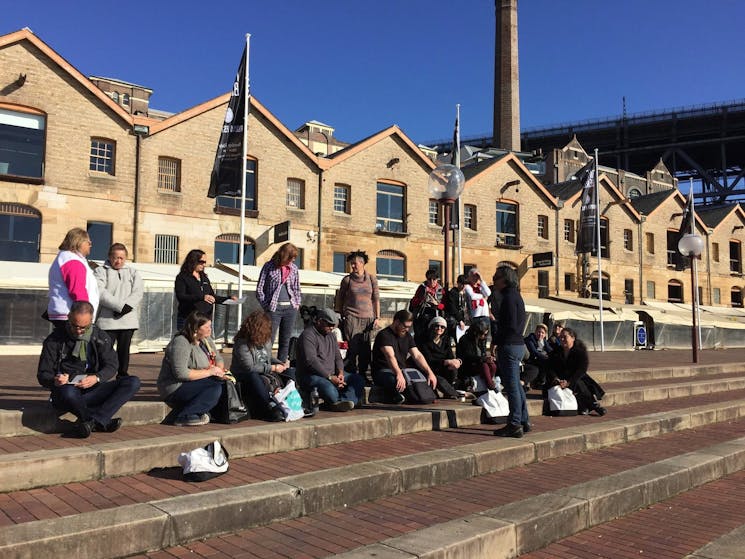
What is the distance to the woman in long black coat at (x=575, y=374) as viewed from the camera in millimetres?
8688

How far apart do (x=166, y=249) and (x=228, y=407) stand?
59.7 ft

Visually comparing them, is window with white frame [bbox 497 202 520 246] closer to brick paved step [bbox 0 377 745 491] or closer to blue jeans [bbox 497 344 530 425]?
brick paved step [bbox 0 377 745 491]

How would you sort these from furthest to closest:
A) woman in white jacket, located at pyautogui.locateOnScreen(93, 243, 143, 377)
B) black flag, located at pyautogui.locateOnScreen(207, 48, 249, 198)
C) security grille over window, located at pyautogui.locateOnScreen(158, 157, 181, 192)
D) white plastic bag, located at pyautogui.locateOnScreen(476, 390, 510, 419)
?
security grille over window, located at pyautogui.locateOnScreen(158, 157, 181, 192), black flag, located at pyautogui.locateOnScreen(207, 48, 249, 198), white plastic bag, located at pyautogui.locateOnScreen(476, 390, 510, 419), woman in white jacket, located at pyautogui.locateOnScreen(93, 243, 143, 377)

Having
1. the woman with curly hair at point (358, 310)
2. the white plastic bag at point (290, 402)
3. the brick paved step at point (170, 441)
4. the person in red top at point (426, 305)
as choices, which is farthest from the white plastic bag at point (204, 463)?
the person in red top at point (426, 305)

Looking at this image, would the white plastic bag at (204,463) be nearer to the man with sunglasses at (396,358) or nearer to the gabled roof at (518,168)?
the man with sunglasses at (396,358)

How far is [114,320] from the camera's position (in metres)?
6.88

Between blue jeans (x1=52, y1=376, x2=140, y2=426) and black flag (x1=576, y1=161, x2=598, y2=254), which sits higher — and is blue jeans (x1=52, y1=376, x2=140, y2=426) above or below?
below

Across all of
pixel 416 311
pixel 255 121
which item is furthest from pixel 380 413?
pixel 255 121

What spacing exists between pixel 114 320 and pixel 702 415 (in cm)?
801

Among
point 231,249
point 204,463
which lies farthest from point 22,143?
point 204,463

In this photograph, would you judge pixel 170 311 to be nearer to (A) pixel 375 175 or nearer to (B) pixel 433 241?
(A) pixel 375 175

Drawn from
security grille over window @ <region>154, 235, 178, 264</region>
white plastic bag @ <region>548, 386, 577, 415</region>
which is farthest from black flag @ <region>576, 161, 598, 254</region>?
white plastic bag @ <region>548, 386, 577, 415</region>

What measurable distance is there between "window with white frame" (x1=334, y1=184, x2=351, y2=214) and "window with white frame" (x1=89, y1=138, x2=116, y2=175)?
→ 9.17 metres

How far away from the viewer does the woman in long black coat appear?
28.5 feet
